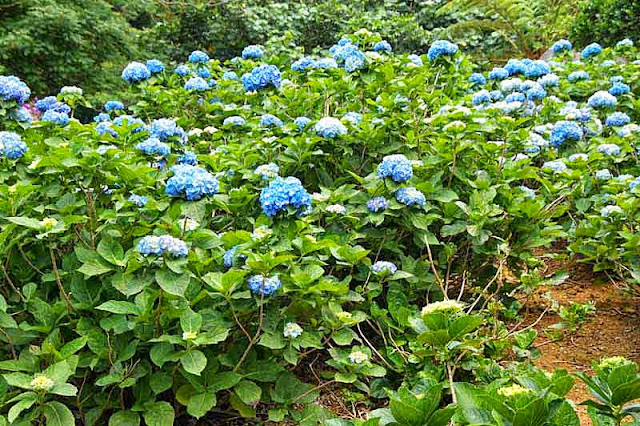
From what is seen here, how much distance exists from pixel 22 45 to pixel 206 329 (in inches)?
244

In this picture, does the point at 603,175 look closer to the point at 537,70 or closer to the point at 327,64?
the point at 537,70

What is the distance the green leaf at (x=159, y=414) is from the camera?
1833mm

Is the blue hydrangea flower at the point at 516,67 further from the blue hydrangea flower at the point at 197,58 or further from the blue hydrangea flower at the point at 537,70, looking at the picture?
the blue hydrangea flower at the point at 197,58

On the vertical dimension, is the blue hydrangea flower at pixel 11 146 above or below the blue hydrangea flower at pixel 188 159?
above

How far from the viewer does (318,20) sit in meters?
8.76

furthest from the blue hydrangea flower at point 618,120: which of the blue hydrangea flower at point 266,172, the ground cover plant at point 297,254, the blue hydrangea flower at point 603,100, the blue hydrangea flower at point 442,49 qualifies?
the blue hydrangea flower at point 266,172

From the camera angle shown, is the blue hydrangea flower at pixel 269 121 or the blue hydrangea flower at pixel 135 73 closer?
the blue hydrangea flower at pixel 269 121

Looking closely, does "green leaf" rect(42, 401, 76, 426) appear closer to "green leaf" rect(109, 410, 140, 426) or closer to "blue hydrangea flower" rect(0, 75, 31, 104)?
"green leaf" rect(109, 410, 140, 426)

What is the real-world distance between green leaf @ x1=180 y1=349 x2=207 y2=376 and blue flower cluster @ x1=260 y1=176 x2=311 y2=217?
1.50ft

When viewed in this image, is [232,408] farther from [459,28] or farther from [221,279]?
[459,28]

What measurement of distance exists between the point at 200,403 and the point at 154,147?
983 mm

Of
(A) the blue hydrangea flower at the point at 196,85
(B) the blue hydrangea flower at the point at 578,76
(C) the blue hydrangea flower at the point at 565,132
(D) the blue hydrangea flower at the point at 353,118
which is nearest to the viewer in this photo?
(D) the blue hydrangea flower at the point at 353,118

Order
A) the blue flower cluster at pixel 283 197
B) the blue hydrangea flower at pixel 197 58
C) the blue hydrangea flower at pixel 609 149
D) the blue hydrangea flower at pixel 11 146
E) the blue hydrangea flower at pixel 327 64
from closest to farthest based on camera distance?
1. the blue flower cluster at pixel 283 197
2. the blue hydrangea flower at pixel 11 146
3. the blue hydrangea flower at pixel 609 149
4. the blue hydrangea flower at pixel 327 64
5. the blue hydrangea flower at pixel 197 58

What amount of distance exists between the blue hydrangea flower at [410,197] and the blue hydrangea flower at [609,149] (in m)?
1.12
